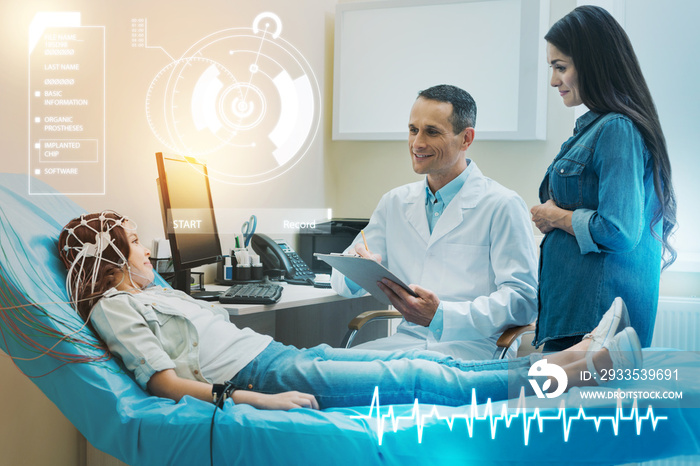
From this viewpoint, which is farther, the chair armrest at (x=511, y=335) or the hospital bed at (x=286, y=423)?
the chair armrest at (x=511, y=335)

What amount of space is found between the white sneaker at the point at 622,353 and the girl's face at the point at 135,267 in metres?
1.11

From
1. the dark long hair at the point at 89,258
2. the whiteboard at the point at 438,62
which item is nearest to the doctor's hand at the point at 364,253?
the dark long hair at the point at 89,258

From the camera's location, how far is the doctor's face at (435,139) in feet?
6.67

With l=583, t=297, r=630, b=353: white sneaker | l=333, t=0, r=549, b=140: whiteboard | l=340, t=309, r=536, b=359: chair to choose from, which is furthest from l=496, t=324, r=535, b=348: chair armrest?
l=333, t=0, r=549, b=140: whiteboard

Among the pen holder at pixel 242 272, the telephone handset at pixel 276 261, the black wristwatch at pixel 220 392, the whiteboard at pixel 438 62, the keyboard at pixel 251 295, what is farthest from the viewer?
the whiteboard at pixel 438 62

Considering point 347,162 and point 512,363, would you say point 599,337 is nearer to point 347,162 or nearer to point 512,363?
point 512,363

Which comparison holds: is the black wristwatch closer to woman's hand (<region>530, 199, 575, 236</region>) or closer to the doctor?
the doctor

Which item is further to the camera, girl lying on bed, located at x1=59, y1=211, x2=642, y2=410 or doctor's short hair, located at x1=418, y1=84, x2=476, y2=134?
doctor's short hair, located at x1=418, y1=84, x2=476, y2=134

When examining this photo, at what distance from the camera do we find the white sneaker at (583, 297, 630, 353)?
122 centimetres

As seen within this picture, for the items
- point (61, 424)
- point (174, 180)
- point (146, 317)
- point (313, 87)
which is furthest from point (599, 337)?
point (313, 87)

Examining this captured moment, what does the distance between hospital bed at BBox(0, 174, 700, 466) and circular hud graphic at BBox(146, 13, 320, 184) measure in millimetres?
985

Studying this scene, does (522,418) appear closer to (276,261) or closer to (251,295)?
(251,295)

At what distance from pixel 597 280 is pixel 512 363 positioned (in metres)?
0.28

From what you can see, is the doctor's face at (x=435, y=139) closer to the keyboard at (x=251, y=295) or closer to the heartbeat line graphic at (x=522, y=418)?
the keyboard at (x=251, y=295)
